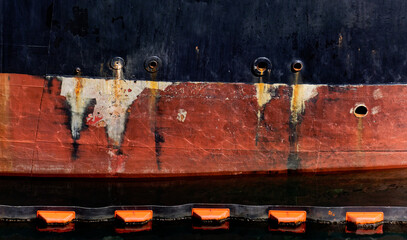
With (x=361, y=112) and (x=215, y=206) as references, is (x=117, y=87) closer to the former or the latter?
(x=215, y=206)

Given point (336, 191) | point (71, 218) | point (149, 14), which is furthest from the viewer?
point (336, 191)

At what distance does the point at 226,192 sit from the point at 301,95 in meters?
1.75

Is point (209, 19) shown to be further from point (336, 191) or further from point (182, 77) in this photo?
point (336, 191)

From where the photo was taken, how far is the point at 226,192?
6.54 metres

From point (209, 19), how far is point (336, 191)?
3071 millimetres

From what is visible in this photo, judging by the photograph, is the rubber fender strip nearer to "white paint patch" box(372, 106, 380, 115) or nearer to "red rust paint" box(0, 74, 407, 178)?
"red rust paint" box(0, 74, 407, 178)

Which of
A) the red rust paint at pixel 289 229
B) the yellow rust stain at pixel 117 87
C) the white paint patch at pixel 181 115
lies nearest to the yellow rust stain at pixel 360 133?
the red rust paint at pixel 289 229

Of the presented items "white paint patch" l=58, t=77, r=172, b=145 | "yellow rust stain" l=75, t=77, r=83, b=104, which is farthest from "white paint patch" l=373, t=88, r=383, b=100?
"yellow rust stain" l=75, t=77, r=83, b=104

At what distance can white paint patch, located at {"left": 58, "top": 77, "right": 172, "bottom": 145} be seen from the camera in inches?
244

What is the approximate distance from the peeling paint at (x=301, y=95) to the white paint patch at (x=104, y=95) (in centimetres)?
175

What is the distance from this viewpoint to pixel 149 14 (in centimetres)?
614

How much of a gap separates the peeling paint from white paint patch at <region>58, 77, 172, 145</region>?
5.74 ft

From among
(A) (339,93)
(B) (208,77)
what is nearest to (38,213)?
(B) (208,77)

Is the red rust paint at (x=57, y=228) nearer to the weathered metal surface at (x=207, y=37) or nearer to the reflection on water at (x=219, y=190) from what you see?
the reflection on water at (x=219, y=190)
